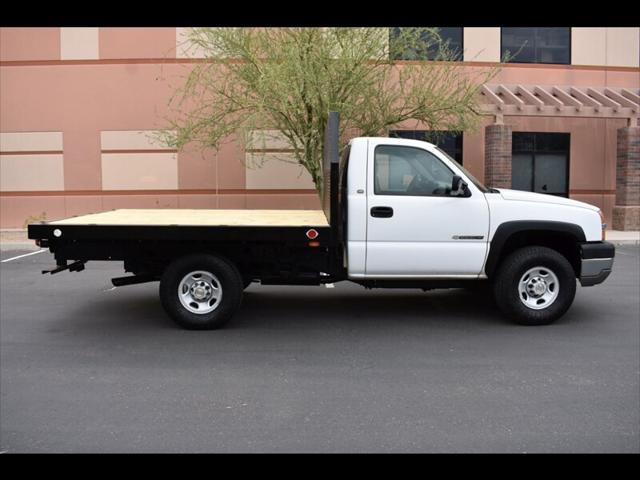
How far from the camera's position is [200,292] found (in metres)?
7.02

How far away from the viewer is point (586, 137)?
20328mm

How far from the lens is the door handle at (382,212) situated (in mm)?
6969

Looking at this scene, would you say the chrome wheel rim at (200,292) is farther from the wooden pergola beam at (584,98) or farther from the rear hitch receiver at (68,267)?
the wooden pergola beam at (584,98)

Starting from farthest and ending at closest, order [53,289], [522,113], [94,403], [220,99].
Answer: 1. [522,113]
2. [220,99]
3. [53,289]
4. [94,403]

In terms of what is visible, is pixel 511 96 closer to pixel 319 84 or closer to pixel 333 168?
pixel 319 84

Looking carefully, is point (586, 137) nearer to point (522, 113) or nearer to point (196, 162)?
point (522, 113)

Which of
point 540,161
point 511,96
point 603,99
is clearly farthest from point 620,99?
point 511,96

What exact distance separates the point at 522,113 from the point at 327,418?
49.9ft

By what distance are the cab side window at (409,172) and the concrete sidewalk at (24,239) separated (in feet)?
36.5

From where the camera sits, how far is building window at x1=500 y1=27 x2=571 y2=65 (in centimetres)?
1997

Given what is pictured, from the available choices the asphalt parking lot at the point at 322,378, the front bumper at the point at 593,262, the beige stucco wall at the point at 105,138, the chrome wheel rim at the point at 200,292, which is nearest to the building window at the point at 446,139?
the beige stucco wall at the point at 105,138

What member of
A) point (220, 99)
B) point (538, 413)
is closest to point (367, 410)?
point (538, 413)

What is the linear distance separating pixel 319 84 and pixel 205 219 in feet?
23.1

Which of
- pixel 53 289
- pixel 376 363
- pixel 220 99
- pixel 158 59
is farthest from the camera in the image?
pixel 158 59
